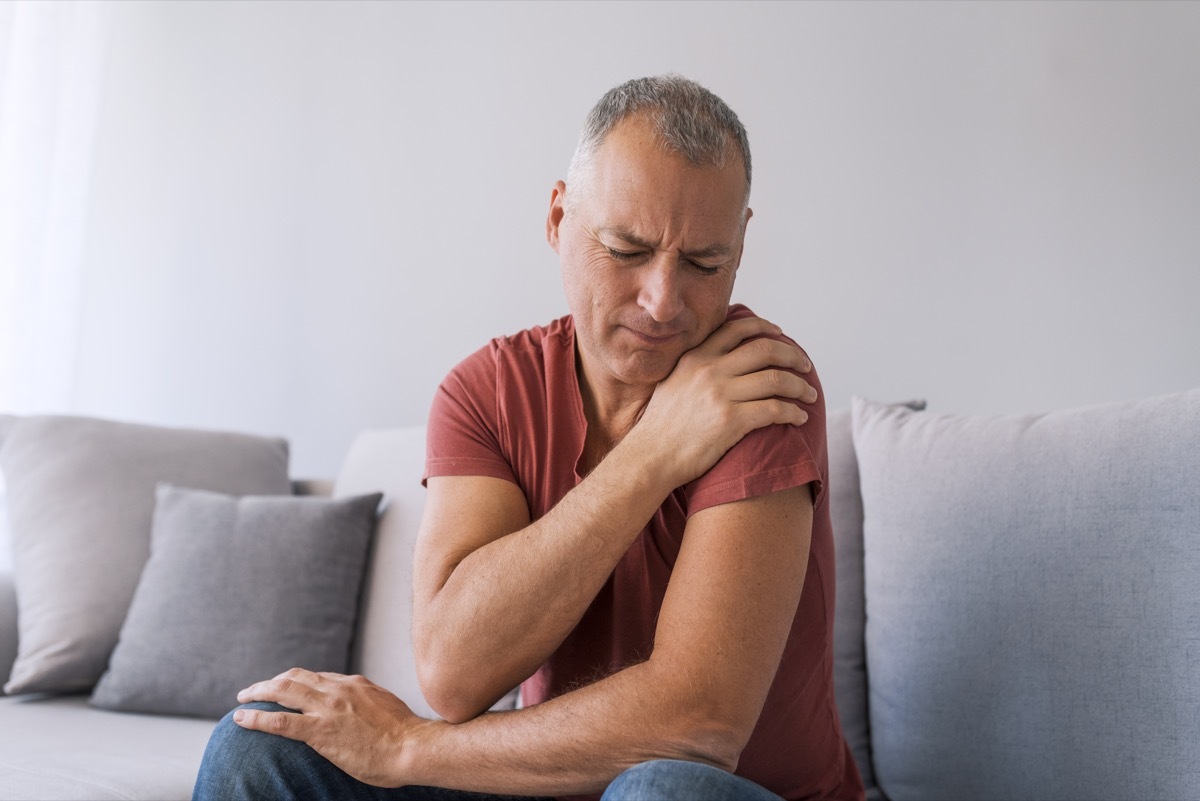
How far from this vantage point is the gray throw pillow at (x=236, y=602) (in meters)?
2.00

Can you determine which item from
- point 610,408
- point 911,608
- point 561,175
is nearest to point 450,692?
Result: point 610,408

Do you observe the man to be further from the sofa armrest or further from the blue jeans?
the sofa armrest

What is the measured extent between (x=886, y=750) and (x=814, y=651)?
0.48 metres

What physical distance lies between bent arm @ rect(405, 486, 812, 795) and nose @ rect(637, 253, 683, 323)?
22 centimetres

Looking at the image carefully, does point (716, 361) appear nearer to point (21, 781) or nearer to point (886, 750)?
point (886, 750)

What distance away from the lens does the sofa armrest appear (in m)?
2.13

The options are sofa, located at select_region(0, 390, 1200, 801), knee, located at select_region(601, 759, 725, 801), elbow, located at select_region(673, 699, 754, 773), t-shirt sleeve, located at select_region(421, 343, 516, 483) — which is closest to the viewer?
knee, located at select_region(601, 759, 725, 801)

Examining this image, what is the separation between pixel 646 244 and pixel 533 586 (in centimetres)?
39

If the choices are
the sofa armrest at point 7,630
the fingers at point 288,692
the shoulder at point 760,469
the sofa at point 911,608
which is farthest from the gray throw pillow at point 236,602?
the shoulder at point 760,469

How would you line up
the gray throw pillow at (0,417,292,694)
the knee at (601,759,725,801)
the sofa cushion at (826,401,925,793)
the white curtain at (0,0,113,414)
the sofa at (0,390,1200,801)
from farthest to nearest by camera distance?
the white curtain at (0,0,113,414) → the gray throw pillow at (0,417,292,694) → the sofa cushion at (826,401,925,793) → the sofa at (0,390,1200,801) → the knee at (601,759,725,801)

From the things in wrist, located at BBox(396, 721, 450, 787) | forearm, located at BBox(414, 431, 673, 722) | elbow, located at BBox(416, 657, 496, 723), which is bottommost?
wrist, located at BBox(396, 721, 450, 787)

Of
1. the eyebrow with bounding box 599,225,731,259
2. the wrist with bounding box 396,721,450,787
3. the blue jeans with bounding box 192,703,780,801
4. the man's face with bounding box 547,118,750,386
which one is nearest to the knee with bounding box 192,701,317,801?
the blue jeans with bounding box 192,703,780,801

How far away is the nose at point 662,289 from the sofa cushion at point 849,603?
65 centimetres

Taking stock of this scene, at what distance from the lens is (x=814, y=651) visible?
1.25 m
